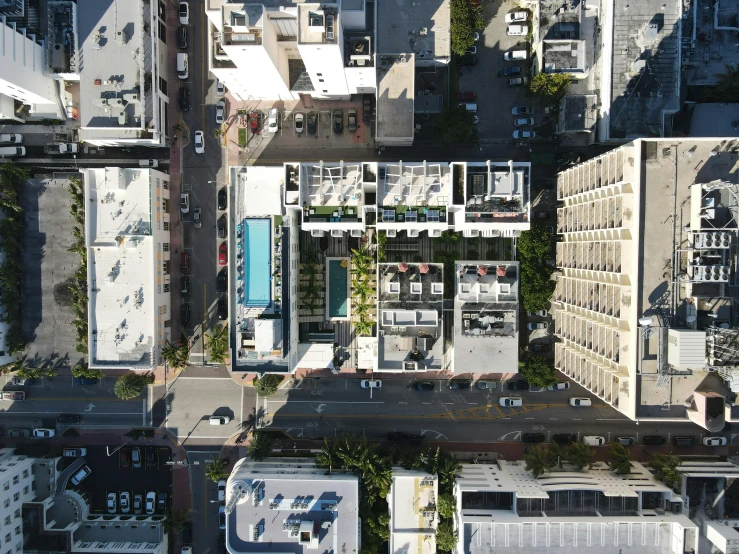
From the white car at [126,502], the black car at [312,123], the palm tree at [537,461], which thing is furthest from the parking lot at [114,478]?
the black car at [312,123]

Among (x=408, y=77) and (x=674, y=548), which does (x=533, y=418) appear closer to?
(x=674, y=548)

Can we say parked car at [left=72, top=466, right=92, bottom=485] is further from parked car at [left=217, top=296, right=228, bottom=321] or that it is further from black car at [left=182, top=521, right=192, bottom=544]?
parked car at [left=217, top=296, right=228, bottom=321]

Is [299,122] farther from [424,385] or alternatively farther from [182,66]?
[424,385]

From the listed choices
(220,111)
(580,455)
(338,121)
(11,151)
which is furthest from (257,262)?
(580,455)

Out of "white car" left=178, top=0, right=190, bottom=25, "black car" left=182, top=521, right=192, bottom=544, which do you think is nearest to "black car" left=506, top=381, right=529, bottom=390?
"black car" left=182, top=521, right=192, bottom=544

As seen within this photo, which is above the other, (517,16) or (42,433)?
(517,16)
